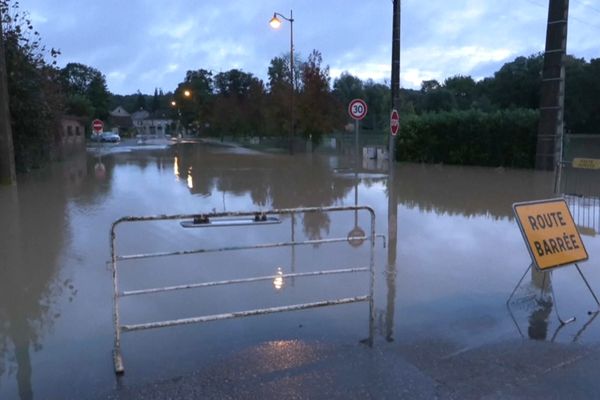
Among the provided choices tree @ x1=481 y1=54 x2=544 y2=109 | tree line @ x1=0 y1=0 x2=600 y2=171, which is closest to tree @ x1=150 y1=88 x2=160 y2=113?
tree line @ x1=0 y1=0 x2=600 y2=171

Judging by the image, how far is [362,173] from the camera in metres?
21.6

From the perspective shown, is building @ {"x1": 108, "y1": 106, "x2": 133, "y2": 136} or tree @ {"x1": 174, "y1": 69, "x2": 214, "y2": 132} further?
building @ {"x1": 108, "y1": 106, "x2": 133, "y2": 136}

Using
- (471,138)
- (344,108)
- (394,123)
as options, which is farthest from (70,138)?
(394,123)

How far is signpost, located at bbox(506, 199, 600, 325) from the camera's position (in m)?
5.19

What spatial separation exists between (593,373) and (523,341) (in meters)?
0.67

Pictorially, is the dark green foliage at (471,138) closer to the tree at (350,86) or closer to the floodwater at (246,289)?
the floodwater at (246,289)

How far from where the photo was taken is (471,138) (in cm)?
2422

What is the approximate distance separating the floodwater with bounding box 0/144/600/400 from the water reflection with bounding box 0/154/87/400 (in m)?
0.02

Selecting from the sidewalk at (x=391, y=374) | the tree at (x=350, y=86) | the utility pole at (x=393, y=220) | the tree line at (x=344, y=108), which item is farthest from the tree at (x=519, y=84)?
the sidewalk at (x=391, y=374)

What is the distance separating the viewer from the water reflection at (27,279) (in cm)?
437

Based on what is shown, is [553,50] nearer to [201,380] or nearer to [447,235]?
[447,235]

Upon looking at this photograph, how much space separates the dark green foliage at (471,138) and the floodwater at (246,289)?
1058cm

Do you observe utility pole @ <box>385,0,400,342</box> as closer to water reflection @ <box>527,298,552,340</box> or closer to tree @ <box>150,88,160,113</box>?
water reflection @ <box>527,298,552,340</box>

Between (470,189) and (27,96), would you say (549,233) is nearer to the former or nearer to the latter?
(470,189)
